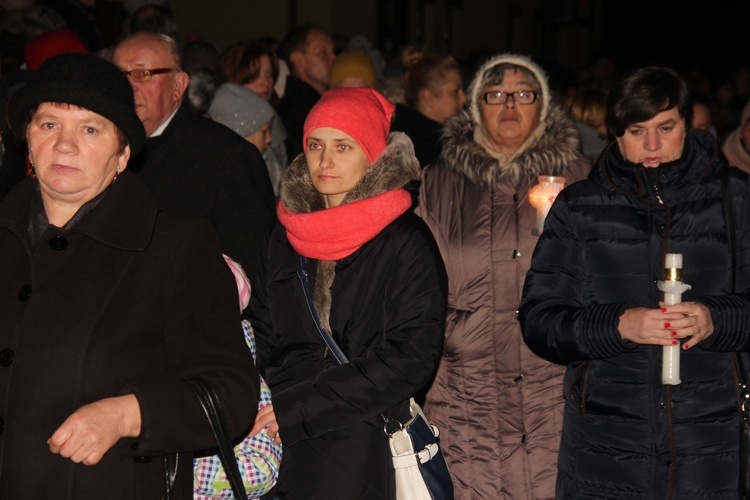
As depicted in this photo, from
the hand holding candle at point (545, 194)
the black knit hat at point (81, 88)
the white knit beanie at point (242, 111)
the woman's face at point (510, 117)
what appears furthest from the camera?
the white knit beanie at point (242, 111)

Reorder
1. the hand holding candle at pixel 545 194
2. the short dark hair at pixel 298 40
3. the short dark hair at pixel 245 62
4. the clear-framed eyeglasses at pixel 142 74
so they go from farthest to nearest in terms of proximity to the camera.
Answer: the short dark hair at pixel 298 40 < the short dark hair at pixel 245 62 < the clear-framed eyeglasses at pixel 142 74 < the hand holding candle at pixel 545 194

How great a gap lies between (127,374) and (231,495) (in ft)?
2.89

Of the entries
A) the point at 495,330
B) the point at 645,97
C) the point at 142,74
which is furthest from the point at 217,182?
the point at 645,97

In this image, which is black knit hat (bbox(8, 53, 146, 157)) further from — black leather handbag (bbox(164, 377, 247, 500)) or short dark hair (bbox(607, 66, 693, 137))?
short dark hair (bbox(607, 66, 693, 137))

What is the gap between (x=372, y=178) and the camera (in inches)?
159

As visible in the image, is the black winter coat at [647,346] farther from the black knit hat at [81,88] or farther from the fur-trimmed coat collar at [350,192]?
the black knit hat at [81,88]

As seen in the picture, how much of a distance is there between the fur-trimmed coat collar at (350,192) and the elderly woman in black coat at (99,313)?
31.8 inches

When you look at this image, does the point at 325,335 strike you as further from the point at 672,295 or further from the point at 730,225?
the point at 730,225

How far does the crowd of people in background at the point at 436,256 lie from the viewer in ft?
12.5

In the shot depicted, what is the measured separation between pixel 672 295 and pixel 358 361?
43.0 inches

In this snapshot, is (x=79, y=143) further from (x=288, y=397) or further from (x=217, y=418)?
(x=288, y=397)

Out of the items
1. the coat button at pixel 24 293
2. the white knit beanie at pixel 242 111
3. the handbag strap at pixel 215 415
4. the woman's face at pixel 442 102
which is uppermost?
the woman's face at pixel 442 102

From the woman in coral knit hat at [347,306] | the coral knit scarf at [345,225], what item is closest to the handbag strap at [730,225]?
the woman in coral knit hat at [347,306]

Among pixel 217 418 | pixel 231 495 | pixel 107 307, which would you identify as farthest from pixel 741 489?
pixel 107 307
